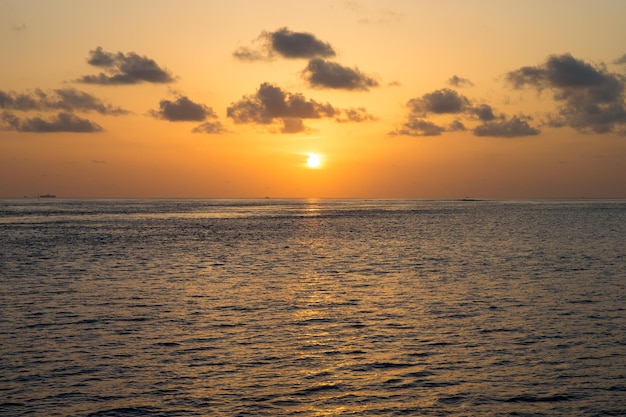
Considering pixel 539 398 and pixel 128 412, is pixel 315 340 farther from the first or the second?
pixel 128 412

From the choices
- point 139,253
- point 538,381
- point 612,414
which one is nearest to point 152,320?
point 538,381

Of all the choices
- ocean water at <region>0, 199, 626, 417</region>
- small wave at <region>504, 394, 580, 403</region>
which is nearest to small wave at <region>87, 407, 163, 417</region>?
ocean water at <region>0, 199, 626, 417</region>

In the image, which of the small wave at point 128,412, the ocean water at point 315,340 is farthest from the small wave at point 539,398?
the small wave at point 128,412

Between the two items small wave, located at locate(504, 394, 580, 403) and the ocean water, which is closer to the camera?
small wave, located at locate(504, 394, 580, 403)

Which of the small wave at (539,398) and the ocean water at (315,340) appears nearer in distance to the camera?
the small wave at (539,398)

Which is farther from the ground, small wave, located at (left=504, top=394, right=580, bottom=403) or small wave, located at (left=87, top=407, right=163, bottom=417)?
small wave, located at (left=87, top=407, right=163, bottom=417)

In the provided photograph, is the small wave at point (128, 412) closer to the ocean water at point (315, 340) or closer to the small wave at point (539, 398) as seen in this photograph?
the ocean water at point (315, 340)

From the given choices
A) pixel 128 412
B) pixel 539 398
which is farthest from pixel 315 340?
pixel 128 412

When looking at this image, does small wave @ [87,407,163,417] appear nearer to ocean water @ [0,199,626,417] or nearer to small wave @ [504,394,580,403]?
ocean water @ [0,199,626,417]

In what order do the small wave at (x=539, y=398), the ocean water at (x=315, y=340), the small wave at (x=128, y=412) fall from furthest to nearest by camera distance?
the ocean water at (x=315, y=340) → the small wave at (x=539, y=398) → the small wave at (x=128, y=412)

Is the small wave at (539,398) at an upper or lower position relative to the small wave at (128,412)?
lower

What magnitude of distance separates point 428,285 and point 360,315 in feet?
50.5

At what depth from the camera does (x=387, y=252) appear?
3516 inches

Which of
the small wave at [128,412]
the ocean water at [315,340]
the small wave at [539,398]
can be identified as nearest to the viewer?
the small wave at [128,412]
